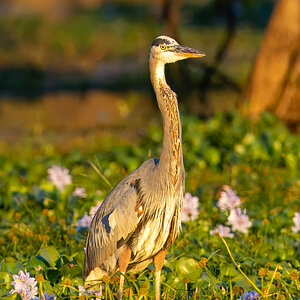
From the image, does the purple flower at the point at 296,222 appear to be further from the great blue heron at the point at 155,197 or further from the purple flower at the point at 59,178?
the purple flower at the point at 59,178

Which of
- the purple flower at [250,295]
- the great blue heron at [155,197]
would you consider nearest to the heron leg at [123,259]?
the great blue heron at [155,197]

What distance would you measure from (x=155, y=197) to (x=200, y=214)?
1487 millimetres

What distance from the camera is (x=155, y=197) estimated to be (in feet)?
10.8

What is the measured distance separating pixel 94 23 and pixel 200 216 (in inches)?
985

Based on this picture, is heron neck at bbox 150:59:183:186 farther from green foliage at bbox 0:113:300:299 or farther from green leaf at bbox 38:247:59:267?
green leaf at bbox 38:247:59:267

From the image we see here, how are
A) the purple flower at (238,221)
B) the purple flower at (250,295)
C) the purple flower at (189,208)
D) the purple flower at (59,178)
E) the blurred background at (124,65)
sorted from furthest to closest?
the blurred background at (124,65) → the purple flower at (59,178) → the purple flower at (189,208) → the purple flower at (238,221) → the purple flower at (250,295)

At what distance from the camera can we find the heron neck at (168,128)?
129 inches

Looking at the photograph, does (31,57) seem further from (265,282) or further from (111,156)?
(265,282)

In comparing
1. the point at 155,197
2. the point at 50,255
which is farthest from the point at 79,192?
the point at 155,197

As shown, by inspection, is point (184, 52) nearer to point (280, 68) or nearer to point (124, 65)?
point (280, 68)

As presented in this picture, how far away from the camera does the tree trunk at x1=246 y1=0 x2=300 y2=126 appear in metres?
7.98

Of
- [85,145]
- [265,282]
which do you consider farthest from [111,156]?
[265,282]

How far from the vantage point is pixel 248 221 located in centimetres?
418

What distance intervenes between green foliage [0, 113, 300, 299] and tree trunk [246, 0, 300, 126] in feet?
1.81
